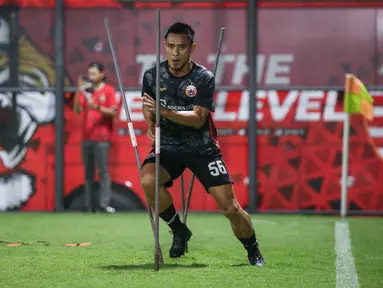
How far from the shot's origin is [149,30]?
14.7 m

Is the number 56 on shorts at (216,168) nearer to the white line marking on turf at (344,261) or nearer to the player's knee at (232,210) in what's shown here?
the player's knee at (232,210)

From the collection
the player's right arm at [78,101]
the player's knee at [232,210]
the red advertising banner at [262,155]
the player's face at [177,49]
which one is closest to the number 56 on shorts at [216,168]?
the player's knee at [232,210]

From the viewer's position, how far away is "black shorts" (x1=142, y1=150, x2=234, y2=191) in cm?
802

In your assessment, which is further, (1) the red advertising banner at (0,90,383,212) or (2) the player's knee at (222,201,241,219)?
(1) the red advertising banner at (0,90,383,212)

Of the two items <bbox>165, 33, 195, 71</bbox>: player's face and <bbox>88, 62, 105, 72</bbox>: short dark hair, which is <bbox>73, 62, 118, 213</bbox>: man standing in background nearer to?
<bbox>88, 62, 105, 72</bbox>: short dark hair

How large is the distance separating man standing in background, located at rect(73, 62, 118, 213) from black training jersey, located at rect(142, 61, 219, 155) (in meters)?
6.11

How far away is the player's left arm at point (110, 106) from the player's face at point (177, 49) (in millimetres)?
6255

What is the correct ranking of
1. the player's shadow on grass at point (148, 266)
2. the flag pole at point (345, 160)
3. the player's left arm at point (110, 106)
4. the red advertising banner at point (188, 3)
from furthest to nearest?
the red advertising banner at point (188, 3)
the player's left arm at point (110, 106)
the flag pole at point (345, 160)
the player's shadow on grass at point (148, 266)

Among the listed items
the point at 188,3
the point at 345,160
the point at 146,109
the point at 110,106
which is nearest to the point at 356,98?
the point at 345,160

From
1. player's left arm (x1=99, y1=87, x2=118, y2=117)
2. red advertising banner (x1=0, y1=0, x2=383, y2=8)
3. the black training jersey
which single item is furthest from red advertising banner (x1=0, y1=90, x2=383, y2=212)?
the black training jersey

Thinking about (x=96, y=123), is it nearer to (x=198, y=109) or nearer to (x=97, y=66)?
(x=97, y=66)

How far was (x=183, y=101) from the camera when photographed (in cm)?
807

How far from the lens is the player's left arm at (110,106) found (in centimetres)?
1413

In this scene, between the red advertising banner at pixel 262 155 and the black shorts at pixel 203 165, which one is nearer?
the black shorts at pixel 203 165
